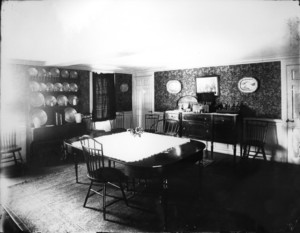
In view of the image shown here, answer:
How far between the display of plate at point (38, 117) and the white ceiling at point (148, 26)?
213cm

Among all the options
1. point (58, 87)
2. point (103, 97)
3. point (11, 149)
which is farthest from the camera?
point (103, 97)

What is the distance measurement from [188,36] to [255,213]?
2.83 meters

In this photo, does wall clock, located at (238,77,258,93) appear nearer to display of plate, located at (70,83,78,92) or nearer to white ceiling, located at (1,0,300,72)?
white ceiling, located at (1,0,300,72)

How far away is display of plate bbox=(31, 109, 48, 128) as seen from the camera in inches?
236

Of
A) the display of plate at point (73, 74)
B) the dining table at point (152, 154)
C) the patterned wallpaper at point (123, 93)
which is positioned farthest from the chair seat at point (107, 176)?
the patterned wallpaper at point (123, 93)

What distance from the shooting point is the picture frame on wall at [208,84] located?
21.7ft

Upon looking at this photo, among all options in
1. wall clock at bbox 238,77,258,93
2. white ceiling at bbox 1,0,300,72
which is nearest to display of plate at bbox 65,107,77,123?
white ceiling at bbox 1,0,300,72

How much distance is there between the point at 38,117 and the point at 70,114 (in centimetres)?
91

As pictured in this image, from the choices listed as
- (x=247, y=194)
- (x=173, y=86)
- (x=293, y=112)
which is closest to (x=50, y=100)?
(x=173, y=86)

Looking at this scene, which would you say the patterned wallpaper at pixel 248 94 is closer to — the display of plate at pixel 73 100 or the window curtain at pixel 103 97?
the window curtain at pixel 103 97

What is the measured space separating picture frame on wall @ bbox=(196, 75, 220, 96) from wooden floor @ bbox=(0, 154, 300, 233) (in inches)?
83.1

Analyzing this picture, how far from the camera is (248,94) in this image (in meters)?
6.10

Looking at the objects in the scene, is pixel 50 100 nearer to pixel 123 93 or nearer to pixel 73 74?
pixel 73 74

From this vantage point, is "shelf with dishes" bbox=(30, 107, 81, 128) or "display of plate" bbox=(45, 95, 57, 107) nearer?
"shelf with dishes" bbox=(30, 107, 81, 128)
